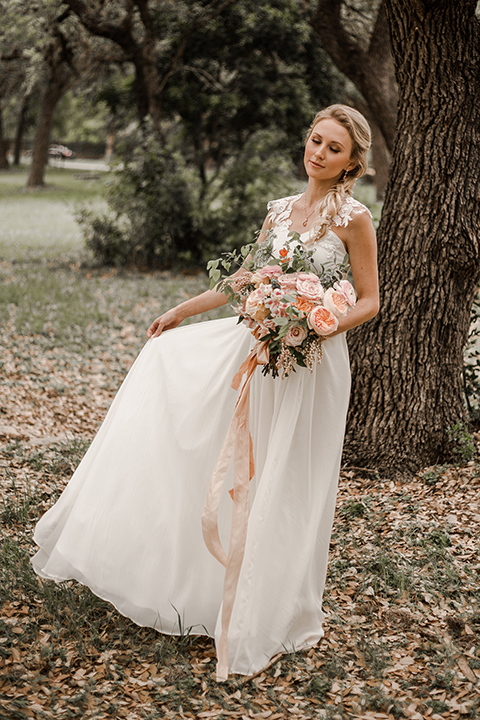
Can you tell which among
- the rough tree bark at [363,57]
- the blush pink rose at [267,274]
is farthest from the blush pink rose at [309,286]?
the rough tree bark at [363,57]

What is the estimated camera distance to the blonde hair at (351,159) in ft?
9.59

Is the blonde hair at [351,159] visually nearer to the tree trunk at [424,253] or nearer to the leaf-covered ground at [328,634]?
the tree trunk at [424,253]

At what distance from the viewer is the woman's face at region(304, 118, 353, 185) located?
115 inches

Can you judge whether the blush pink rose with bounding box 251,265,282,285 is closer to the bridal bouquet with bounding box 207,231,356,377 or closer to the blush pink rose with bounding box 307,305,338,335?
the bridal bouquet with bounding box 207,231,356,377

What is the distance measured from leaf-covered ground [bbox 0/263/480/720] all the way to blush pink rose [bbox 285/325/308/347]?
1.47 metres

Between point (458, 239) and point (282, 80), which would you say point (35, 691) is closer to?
point (458, 239)

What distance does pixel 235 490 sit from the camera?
2.96m

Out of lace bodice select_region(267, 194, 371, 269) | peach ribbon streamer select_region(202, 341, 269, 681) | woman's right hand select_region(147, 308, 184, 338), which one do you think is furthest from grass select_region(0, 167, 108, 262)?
peach ribbon streamer select_region(202, 341, 269, 681)

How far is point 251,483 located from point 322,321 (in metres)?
0.94

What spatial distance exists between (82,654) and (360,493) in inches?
89.5

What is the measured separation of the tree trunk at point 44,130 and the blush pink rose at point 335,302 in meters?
25.3

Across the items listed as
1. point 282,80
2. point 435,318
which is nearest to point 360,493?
point 435,318

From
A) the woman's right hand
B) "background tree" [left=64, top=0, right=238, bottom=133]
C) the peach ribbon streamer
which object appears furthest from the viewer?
"background tree" [left=64, top=0, right=238, bottom=133]

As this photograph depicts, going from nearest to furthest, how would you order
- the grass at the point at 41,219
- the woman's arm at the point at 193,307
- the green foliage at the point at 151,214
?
the woman's arm at the point at 193,307 < the green foliage at the point at 151,214 < the grass at the point at 41,219
